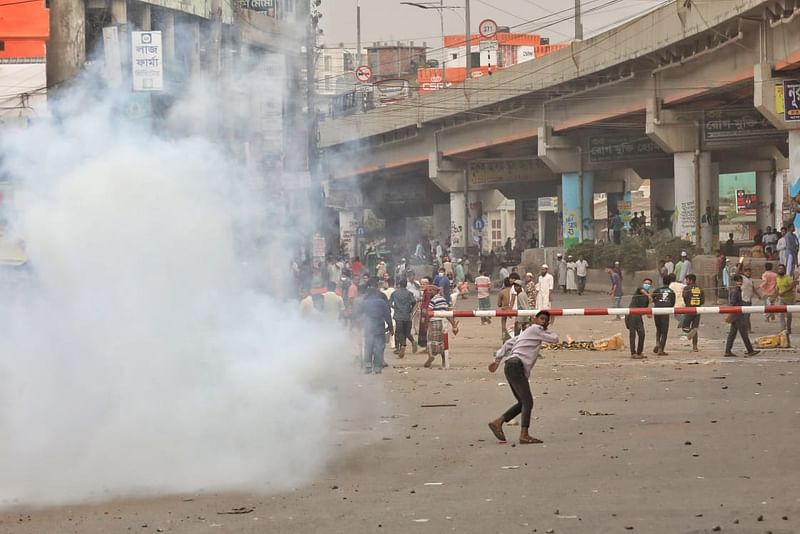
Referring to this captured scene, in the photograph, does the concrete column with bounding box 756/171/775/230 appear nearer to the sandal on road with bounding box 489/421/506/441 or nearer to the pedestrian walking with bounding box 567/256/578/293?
the pedestrian walking with bounding box 567/256/578/293

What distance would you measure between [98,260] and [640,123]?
38276 millimetres

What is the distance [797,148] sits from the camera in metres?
33.2

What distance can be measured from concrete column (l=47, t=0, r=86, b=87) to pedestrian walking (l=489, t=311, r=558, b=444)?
1447 inches

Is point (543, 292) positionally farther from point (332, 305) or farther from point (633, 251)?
point (633, 251)

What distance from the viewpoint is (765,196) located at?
6009cm

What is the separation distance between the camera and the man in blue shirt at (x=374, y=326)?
2098 centimetres

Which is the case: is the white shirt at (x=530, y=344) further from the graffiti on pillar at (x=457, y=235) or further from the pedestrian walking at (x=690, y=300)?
the graffiti on pillar at (x=457, y=235)

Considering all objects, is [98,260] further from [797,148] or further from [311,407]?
[797,148]

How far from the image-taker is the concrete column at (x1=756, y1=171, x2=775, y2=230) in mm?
59062

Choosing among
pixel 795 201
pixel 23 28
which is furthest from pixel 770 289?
pixel 23 28

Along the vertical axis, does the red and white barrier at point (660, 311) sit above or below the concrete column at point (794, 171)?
below

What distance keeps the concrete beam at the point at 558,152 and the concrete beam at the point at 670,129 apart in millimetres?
8702

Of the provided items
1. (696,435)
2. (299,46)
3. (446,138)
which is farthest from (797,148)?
(446,138)

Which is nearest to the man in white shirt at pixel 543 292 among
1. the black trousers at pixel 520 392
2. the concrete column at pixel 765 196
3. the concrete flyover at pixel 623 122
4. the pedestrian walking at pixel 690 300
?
the pedestrian walking at pixel 690 300
